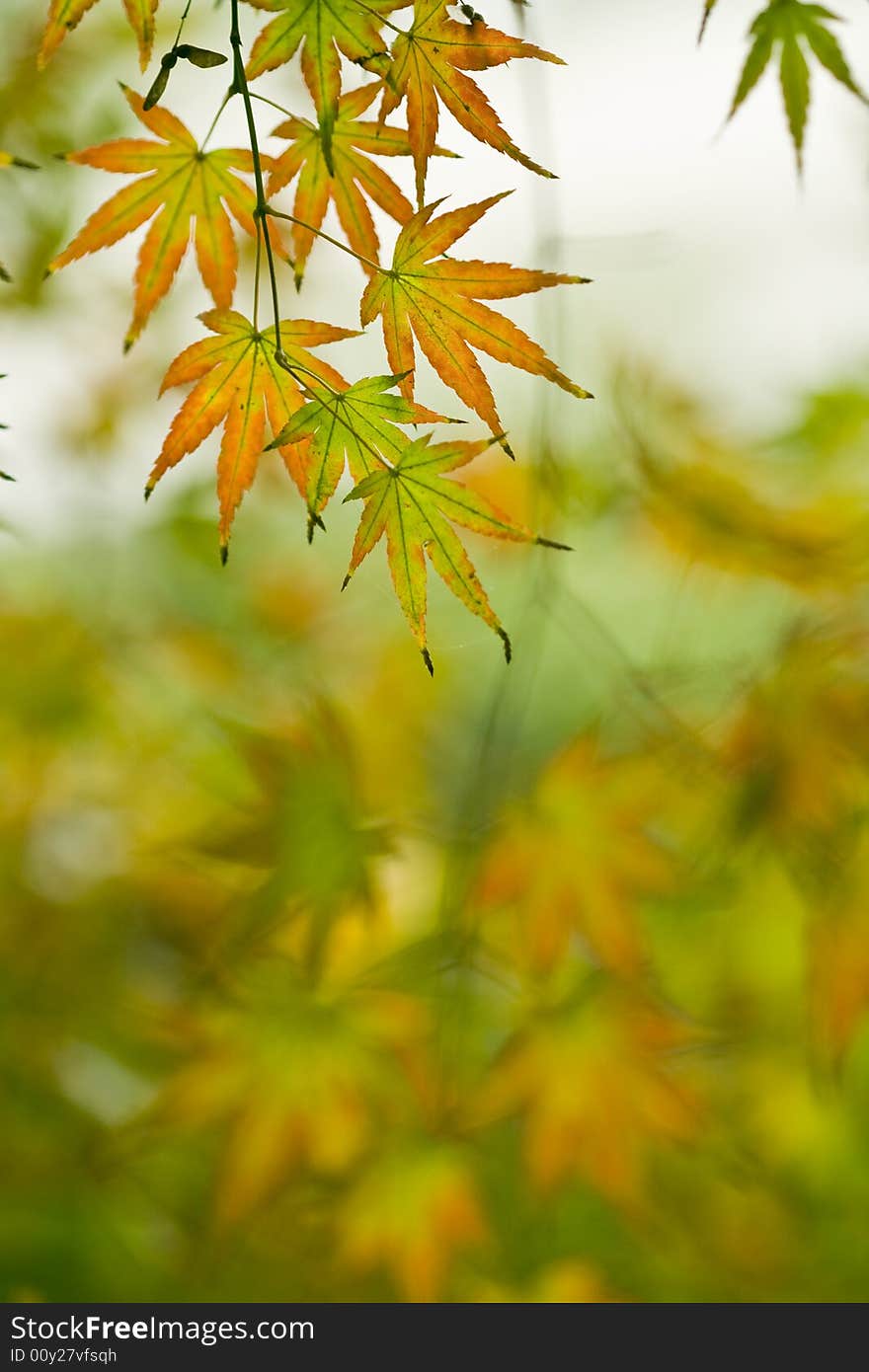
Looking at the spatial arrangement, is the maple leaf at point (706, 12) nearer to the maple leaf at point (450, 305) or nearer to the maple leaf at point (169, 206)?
the maple leaf at point (450, 305)

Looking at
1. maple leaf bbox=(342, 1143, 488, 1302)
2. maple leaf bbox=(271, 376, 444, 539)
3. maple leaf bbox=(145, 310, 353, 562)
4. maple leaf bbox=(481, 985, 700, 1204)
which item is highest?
maple leaf bbox=(145, 310, 353, 562)

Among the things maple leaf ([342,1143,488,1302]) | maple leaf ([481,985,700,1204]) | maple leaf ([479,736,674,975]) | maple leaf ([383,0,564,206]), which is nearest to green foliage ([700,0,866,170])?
maple leaf ([383,0,564,206])

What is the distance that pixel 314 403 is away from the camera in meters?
0.52

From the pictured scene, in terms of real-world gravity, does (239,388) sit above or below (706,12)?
below

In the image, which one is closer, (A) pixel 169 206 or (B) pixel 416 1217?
(A) pixel 169 206

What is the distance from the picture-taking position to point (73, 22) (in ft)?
1.64

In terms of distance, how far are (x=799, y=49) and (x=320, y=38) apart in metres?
0.30

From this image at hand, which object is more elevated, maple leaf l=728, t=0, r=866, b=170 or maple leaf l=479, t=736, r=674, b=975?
maple leaf l=728, t=0, r=866, b=170

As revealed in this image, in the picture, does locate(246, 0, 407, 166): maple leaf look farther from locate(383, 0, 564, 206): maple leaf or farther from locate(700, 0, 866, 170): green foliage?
locate(700, 0, 866, 170): green foliage

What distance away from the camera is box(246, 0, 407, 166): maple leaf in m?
0.50

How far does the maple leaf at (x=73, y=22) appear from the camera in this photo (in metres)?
0.50

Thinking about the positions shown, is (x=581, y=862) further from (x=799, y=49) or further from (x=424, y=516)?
(x=799, y=49)

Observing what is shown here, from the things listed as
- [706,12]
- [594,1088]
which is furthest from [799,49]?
[594,1088]
